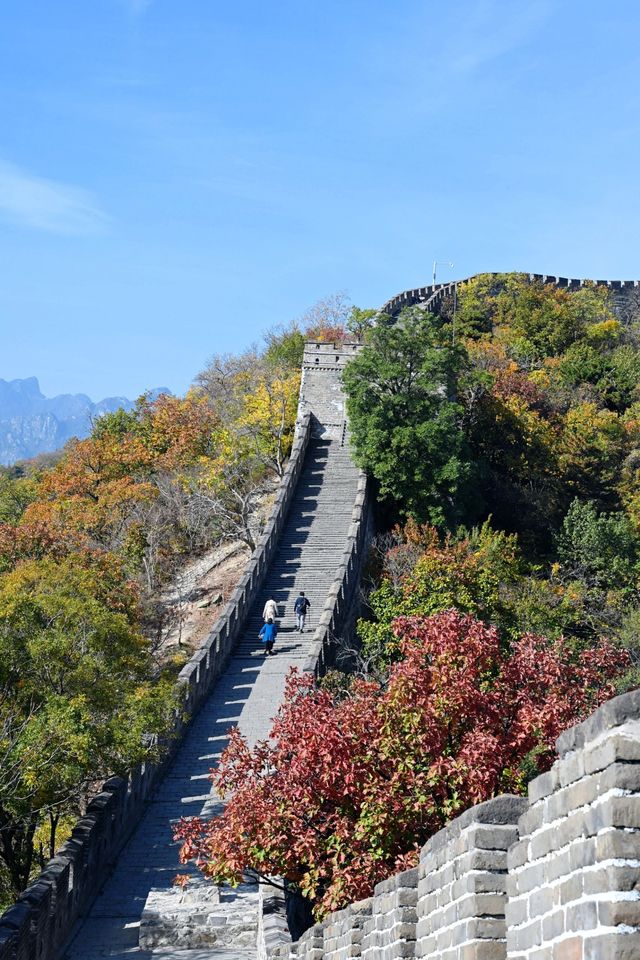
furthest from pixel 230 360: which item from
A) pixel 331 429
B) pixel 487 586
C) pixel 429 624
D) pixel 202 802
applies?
pixel 429 624

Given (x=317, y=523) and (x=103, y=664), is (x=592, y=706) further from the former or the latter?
(x=317, y=523)

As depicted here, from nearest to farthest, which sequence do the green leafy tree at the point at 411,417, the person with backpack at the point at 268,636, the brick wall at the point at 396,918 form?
the brick wall at the point at 396,918, the person with backpack at the point at 268,636, the green leafy tree at the point at 411,417

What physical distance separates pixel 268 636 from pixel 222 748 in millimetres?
4477

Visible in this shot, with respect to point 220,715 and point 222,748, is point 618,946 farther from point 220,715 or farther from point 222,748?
point 220,715

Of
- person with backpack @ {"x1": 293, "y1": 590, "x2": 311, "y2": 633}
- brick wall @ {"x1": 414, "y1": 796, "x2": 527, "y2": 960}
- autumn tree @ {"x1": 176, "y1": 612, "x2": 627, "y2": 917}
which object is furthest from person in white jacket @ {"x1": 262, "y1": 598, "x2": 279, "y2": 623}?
brick wall @ {"x1": 414, "y1": 796, "x2": 527, "y2": 960}

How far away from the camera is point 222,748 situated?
22047mm

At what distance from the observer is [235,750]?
44.8 feet

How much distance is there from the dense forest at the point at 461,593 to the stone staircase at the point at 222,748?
116 cm

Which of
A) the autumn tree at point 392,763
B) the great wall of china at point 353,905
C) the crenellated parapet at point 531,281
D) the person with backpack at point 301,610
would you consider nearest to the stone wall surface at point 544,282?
the crenellated parapet at point 531,281

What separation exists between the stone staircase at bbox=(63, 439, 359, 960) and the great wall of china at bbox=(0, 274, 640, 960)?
1.3 inches

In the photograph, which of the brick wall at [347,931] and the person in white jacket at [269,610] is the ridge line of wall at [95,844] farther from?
the brick wall at [347,931]

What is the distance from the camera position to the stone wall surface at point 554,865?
4023 millimetres

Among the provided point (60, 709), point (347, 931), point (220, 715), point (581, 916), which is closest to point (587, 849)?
point (581, 916)

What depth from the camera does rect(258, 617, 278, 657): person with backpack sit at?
26250 millimetres
